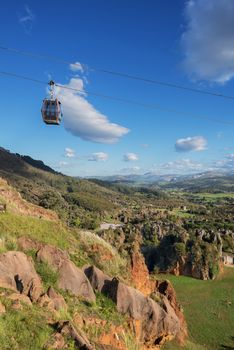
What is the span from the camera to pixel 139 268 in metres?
29.6

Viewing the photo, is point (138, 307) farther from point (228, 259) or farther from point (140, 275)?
point (228, 259)

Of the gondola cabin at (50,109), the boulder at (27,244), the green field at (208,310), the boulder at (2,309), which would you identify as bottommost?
the green field at (208,310)

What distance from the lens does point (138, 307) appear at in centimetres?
2245

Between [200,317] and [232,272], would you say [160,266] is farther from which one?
[200,317]

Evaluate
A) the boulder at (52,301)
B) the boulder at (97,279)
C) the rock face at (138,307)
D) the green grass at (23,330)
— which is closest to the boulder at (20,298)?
the green grass at (23,330)

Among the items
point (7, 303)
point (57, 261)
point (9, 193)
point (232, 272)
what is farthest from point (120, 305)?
point (232, 272)

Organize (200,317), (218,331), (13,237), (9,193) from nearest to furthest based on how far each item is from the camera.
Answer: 1. (13,237)
2. (9,193)
3. (218,331)
4. (200,317)

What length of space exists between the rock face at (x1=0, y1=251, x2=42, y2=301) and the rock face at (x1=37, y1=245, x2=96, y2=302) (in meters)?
1.87

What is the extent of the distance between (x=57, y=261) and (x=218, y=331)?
20519 mm

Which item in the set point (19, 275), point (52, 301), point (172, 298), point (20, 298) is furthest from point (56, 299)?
point (172, 298)

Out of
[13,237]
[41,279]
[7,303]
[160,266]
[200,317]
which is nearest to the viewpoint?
[7,303]

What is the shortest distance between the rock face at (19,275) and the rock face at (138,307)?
5.19 metres

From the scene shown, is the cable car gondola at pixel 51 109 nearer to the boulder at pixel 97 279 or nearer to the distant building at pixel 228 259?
the boulder at pixel 97 279

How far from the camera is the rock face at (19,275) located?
16.6 meters
